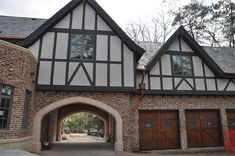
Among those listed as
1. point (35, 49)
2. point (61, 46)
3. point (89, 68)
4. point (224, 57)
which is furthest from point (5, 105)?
point (224, 57)

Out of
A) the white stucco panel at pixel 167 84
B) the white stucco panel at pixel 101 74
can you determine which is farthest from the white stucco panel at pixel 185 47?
the white stucco panel at pixel 101 74

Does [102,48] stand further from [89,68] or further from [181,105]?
[181,105]

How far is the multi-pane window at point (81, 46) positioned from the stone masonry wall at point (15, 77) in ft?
7.66

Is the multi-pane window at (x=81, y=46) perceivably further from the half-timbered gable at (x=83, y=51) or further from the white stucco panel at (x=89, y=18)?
the white stucco panel at (x=89, y=18)

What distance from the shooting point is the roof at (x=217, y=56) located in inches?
503

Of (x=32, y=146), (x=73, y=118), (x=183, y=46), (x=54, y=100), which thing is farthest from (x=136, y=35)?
(x=73, y=118)

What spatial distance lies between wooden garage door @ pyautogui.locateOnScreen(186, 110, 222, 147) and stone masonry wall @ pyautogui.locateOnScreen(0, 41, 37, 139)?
8.95 m

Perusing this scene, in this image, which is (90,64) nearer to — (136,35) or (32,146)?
(32,146)

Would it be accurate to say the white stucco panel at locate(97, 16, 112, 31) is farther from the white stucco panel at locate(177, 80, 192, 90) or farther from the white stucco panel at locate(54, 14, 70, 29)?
the white stucco panel at locate(177, 80, 192, 90)

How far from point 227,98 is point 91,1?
10151mm

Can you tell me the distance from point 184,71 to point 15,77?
9.17 meters

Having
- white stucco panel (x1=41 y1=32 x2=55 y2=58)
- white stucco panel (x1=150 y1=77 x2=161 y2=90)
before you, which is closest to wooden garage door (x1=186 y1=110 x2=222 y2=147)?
white stucco panel (x1=150 y1=77 x2=161 y2=90)

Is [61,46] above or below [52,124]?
above

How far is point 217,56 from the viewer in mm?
15227
